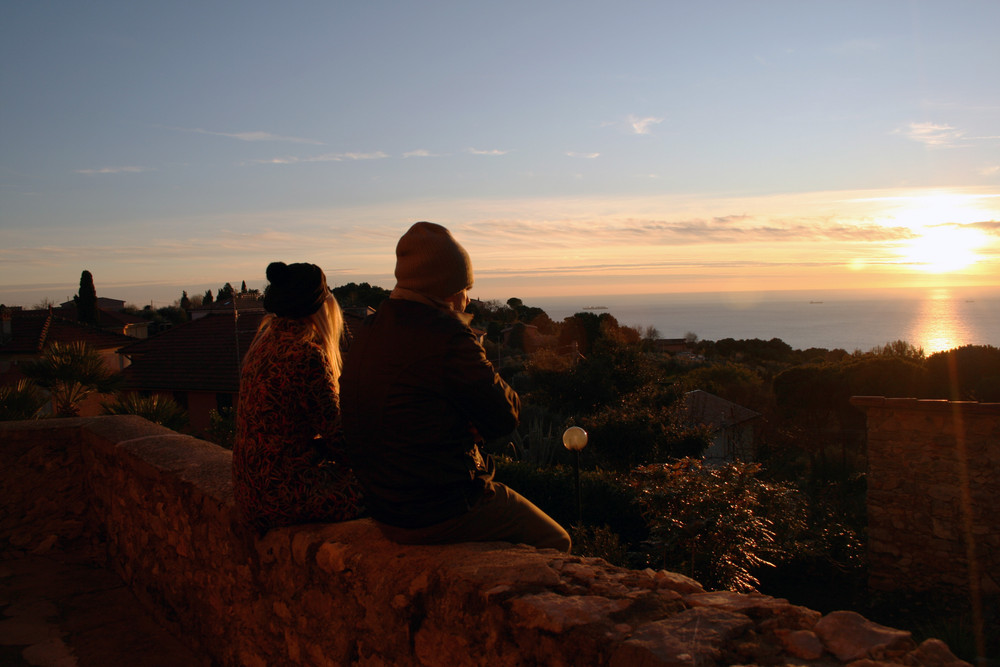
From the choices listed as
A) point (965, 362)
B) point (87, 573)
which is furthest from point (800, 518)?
point (965, 362)

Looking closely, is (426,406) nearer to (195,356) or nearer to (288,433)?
(288,433)

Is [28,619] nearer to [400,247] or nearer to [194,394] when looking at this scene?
[400,247]

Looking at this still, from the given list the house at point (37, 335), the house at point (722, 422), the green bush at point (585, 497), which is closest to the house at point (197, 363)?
the house at point (37, 335)

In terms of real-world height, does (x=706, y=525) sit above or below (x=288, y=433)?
below

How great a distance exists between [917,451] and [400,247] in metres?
8.08

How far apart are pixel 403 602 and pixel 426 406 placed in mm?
500

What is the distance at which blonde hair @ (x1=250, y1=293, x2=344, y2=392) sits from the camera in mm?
2256

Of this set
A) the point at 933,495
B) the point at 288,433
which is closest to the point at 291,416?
the point at 288,433

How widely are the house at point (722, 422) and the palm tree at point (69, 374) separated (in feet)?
38.6

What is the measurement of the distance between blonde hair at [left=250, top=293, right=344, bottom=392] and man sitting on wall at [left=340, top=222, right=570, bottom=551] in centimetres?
33

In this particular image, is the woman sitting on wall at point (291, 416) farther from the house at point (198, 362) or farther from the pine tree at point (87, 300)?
the pine tree at point (87, 300)

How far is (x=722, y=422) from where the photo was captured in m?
18.5

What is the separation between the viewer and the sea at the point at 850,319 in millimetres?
45094

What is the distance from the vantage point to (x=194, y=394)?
1964 centimetres
